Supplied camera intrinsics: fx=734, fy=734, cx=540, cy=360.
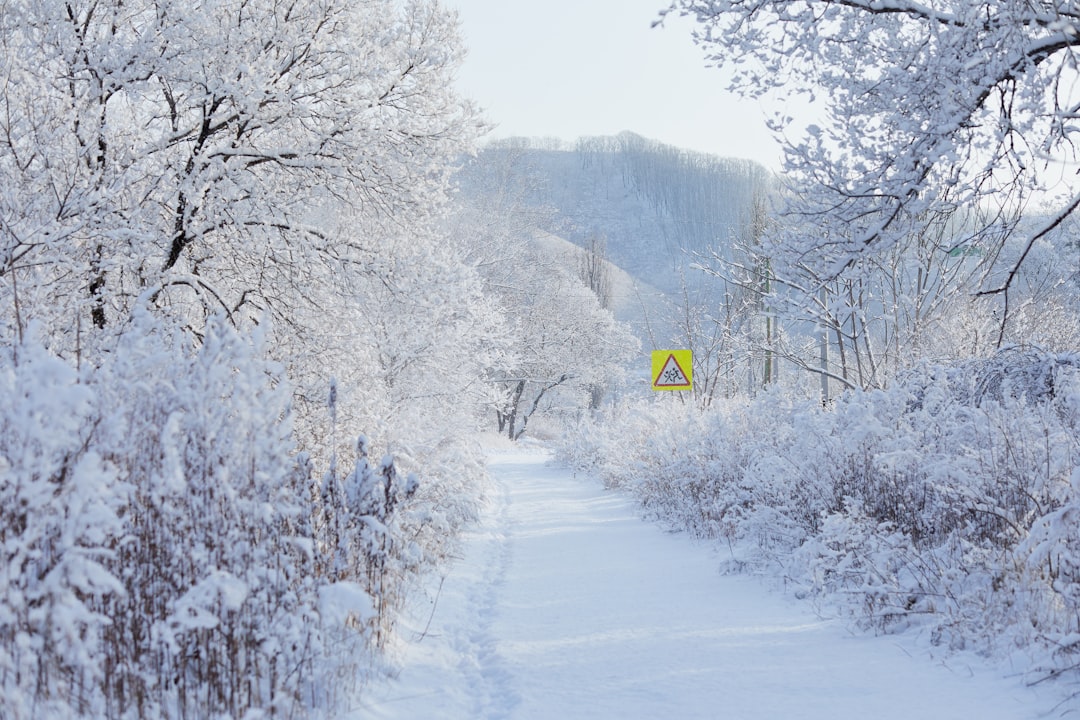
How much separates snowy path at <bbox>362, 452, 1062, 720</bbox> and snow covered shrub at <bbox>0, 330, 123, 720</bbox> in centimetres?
136

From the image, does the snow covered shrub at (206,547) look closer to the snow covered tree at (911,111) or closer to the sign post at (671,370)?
the snow covered tree at (911,111)

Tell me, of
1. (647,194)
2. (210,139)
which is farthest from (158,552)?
(647,194)

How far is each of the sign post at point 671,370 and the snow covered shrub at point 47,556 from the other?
1493 centimetres

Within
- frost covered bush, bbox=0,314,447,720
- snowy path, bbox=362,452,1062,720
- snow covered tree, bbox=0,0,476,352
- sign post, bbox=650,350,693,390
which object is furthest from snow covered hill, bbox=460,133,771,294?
frost covered bush, bbox=0,314,447,720

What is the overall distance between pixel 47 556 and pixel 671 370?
615 inches

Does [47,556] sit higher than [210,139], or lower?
lower

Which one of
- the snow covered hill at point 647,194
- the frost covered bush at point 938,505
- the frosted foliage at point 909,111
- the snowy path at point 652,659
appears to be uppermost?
the snow covered hill at point 647,194

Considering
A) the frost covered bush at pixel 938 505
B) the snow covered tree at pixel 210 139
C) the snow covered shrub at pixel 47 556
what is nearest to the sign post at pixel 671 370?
the frost covered bush at pixel 938 505

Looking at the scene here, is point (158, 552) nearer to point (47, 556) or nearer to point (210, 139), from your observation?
point (47, 556)

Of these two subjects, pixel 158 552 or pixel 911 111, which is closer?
pixel 158 552

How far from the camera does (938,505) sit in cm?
578

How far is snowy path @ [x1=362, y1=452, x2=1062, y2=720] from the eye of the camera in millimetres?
3594

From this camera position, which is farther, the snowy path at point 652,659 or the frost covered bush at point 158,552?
the snowy path at point 652,659

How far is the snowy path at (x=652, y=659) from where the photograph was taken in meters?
3.59
